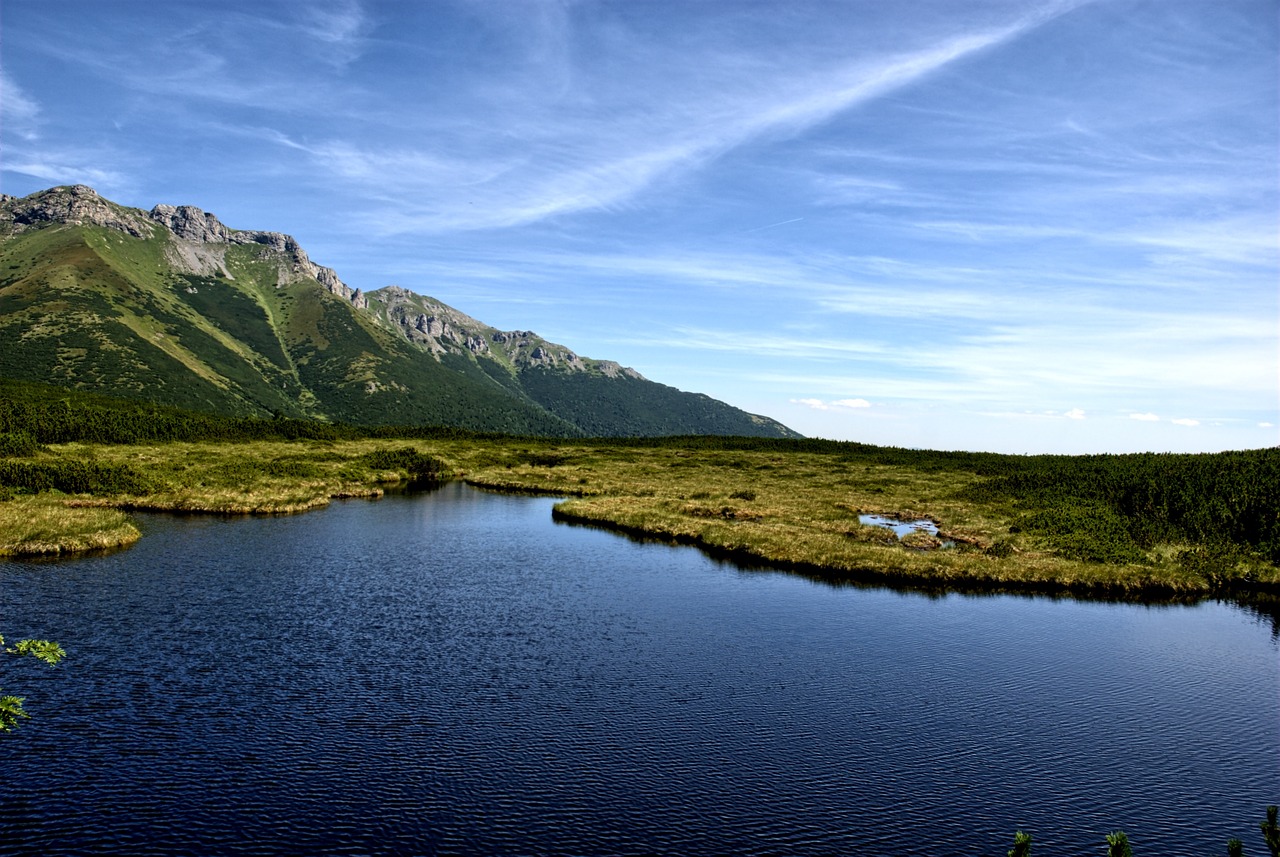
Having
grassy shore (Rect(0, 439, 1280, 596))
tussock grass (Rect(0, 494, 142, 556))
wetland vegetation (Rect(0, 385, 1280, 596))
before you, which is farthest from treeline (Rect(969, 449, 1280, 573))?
tussock grass (Rect(0, 494, 142, 556))

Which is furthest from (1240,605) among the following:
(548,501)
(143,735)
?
(548,501)

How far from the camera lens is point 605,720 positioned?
25391 millimetres

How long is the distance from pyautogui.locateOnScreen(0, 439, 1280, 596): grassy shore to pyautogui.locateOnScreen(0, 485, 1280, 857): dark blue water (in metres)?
6.85

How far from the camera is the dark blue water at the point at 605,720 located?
18906mm

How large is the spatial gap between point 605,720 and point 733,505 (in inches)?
2327

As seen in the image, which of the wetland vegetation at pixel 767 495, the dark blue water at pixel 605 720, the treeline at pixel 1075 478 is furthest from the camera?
the treeline at pixel 1075 478

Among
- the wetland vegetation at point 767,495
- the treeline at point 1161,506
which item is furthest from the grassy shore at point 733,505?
the treeline at point 1161,506

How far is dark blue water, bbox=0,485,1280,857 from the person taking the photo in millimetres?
18906

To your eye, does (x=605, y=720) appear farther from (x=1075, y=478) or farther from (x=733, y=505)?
(x=1075, y=478)

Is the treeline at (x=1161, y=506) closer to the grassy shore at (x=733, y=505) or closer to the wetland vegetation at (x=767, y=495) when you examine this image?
the wetland vegetation at (x=767, y=495)

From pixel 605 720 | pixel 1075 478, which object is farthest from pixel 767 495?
pixel 605 720

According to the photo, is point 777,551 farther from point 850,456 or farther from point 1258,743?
point 850,456

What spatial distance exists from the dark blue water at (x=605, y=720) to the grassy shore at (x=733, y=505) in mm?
6845

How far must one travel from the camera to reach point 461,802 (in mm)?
19672
